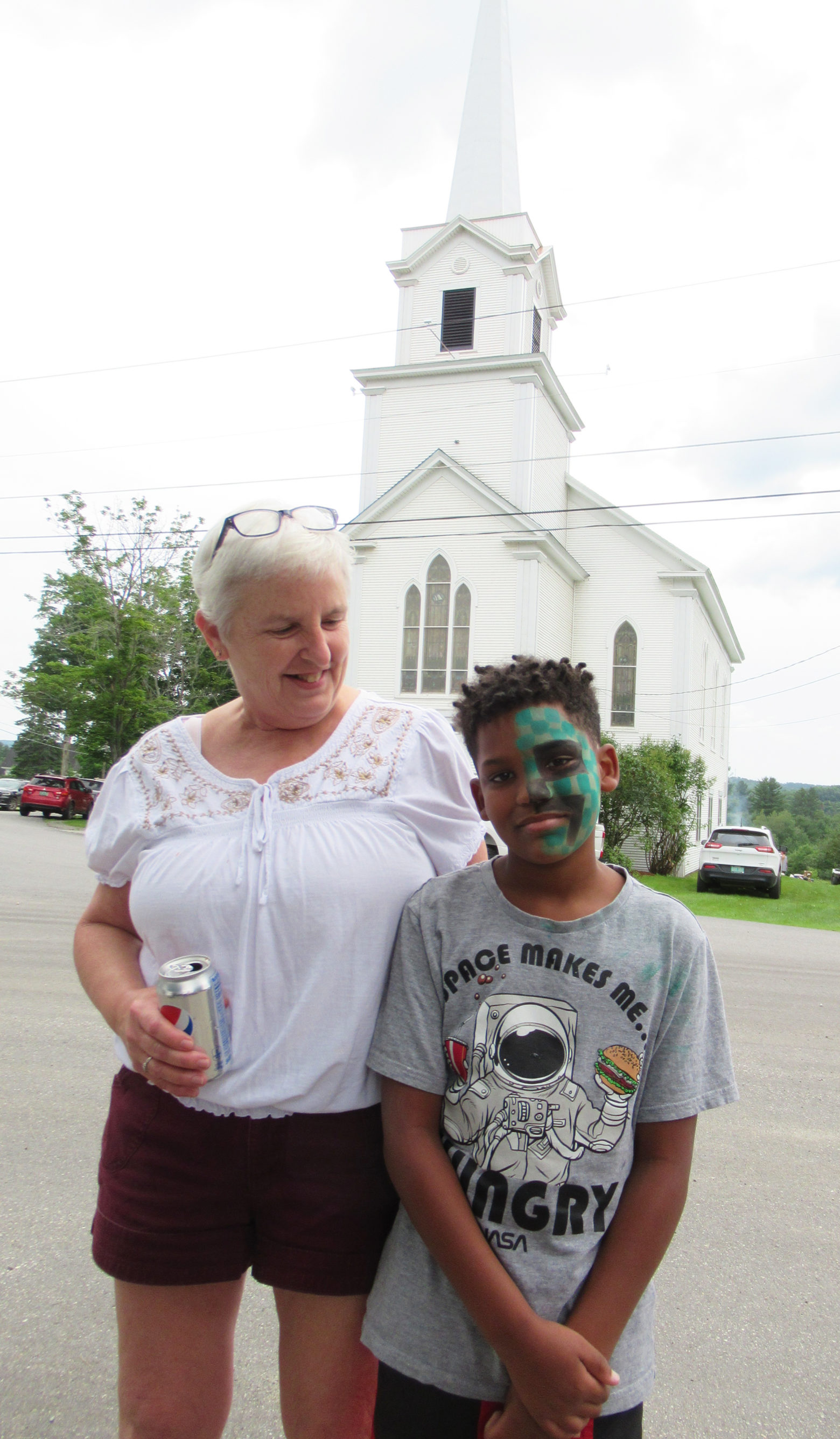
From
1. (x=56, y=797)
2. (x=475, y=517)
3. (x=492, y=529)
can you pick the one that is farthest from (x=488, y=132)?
(x=56, y=797)

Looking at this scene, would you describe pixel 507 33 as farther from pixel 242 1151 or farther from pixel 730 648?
pixel 242 1151

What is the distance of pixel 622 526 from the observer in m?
25.0

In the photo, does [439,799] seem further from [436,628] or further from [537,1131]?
[436,628]

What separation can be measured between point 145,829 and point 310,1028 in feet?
1.74

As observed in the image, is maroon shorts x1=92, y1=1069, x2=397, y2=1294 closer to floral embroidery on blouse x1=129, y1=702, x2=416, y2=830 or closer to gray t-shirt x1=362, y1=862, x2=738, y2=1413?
gray t-shirt x1=362, y1=862, x2=738, y2=1413

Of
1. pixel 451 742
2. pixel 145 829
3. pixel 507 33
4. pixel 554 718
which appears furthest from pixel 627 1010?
pixel 507 33

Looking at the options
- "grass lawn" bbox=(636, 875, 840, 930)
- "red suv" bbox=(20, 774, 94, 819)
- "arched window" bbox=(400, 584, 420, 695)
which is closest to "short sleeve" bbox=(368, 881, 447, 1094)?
"grass lawn" bbox=(636, 875, 840, 930)

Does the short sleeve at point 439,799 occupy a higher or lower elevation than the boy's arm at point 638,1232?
higher

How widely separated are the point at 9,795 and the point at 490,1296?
1624 inches

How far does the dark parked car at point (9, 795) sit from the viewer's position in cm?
3912

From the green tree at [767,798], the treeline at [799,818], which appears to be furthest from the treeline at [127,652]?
the green tree at [767,798]

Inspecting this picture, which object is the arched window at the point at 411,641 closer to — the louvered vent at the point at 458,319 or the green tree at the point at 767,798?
the louvered vent at the point at 458,319

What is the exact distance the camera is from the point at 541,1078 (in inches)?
63.4

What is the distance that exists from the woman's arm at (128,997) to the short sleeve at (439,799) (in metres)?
0.58
